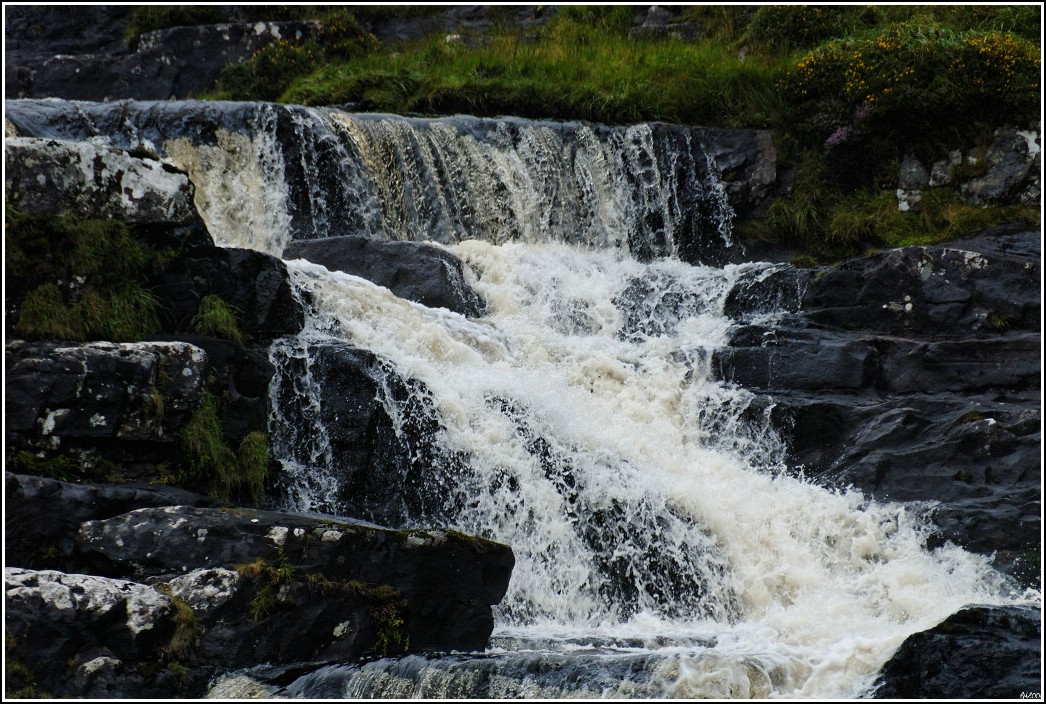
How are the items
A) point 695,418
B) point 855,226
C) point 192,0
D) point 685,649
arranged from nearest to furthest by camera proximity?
point 685,649 → point 695,418 → point 855,226 → point 192,0

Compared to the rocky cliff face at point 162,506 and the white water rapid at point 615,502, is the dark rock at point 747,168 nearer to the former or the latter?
the white water rapid at point 615,502

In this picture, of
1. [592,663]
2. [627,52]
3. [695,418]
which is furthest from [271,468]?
[627,52]

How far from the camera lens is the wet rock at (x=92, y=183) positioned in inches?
328

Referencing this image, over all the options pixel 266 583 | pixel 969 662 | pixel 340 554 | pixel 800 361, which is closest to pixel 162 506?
pixel 266 583

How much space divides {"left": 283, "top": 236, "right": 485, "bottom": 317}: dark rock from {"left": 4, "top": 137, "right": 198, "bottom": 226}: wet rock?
309 centimetres

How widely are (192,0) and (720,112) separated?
10.5m

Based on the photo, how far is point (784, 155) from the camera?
52.9ft

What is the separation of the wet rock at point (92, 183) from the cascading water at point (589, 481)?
61.0 inches

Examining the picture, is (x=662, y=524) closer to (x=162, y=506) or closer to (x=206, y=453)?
(x=206, y=453)

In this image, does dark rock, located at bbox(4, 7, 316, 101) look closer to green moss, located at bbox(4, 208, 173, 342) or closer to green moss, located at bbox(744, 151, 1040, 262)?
green moss, located at bbox(744, 151, 1040, 262)

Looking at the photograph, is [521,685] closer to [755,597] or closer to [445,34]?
[755,597]

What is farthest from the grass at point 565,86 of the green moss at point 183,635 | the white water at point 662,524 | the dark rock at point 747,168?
the green moss at point 183,635

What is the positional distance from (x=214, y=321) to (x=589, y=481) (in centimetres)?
355

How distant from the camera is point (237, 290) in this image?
31.1 feet
